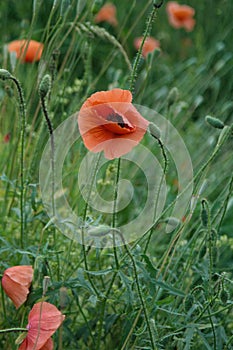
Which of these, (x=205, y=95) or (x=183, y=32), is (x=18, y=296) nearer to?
(x=205, y=95)

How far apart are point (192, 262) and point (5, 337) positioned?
34cm

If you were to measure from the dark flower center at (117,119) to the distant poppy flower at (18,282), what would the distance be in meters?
0.27

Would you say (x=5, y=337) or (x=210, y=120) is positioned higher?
(x=210, y=120)

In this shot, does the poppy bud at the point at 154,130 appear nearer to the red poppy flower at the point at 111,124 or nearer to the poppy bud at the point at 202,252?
the red poppy flower at the point at 111,124

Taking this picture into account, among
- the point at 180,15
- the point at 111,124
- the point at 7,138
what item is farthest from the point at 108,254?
the point at 180,15

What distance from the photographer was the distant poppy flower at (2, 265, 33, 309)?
3.56ft

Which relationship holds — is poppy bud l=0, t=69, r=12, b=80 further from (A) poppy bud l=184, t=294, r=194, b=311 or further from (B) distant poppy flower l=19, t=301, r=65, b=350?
(A) poppy bud l=184, t=294, r=194, b=311

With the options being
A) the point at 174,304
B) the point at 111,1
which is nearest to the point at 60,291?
the point at 174,304

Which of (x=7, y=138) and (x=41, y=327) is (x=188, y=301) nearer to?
(x=41, y=327)

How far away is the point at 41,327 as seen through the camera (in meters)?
1.05

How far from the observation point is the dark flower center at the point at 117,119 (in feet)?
3.16

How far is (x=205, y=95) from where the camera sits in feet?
9.16

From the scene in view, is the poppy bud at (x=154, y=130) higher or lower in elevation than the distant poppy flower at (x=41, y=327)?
higher

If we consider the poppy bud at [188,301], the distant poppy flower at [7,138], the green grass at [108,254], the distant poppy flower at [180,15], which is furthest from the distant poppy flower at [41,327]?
the distant poppy flower at [180,15]
